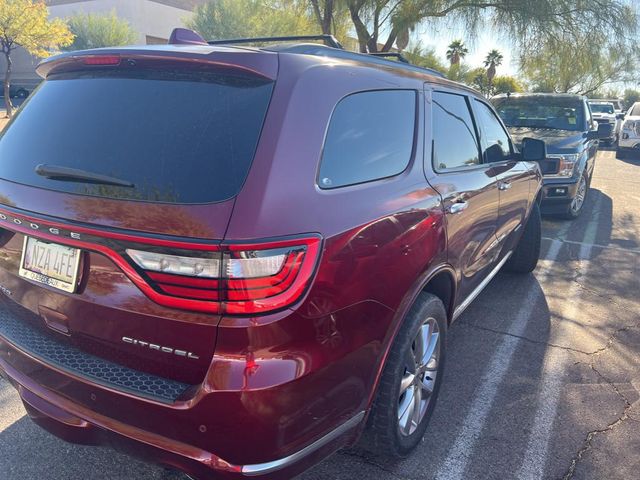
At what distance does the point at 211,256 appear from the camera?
159 centimetres

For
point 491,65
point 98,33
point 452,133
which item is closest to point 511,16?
point 452,133

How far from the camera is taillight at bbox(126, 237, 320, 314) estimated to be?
1.59 m

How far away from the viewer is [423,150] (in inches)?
103

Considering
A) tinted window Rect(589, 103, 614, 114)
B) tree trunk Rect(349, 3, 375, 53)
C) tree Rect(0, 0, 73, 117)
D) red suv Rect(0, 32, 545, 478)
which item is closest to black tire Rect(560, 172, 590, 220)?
red suv Rect(0, 32, 545, 478)

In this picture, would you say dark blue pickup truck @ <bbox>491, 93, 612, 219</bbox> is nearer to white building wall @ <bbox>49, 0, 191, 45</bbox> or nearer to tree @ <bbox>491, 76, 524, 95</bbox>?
tree @ <bbox>491, 76, 524, 95</bbox>

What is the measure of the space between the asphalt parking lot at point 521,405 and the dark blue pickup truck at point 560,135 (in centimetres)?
221

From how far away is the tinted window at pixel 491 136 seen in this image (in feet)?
12.1

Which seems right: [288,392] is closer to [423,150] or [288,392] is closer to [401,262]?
[401,262]

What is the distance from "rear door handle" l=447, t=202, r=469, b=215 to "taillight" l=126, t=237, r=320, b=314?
49.9 inches

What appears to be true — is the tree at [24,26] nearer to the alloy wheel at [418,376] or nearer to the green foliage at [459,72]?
the green foliage at [459,72]

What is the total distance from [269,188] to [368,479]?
1.56 m

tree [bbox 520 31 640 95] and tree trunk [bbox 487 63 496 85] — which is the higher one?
tree trunk [bbox 487 63 496 85]

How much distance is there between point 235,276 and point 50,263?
0.79 meters

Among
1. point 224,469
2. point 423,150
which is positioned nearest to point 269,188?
point 224,469
